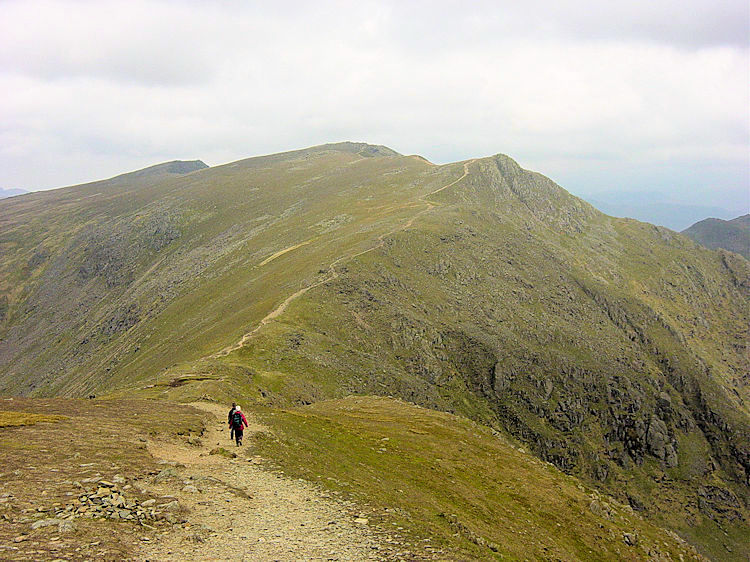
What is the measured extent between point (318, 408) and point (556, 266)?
109m

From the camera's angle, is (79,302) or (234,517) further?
(79,302)

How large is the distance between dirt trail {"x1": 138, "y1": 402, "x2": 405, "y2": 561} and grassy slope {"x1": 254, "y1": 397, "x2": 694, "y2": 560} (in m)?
2.18

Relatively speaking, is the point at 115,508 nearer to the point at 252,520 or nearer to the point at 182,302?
the point at 252,520

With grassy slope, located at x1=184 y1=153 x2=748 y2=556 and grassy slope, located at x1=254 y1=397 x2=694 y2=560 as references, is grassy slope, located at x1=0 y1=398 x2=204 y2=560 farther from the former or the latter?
grassy slope, located at x1=184 y1=153 x2=748 y2=556

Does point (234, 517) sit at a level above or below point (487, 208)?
below

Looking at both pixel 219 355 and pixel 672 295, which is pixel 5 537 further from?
pixel 672 295

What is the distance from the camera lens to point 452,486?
1382 inches

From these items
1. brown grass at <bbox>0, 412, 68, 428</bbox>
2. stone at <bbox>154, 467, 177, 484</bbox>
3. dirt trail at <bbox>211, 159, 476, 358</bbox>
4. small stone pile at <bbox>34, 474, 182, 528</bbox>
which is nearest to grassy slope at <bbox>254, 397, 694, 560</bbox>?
stone at <bbox>154, 467, 177, 484</bbox>

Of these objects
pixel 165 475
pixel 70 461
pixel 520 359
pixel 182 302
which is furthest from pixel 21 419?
pixel 182 302

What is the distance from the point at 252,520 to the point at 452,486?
1999 cm

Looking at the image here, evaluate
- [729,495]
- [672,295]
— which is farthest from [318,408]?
[672,295]

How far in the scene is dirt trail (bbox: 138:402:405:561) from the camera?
55.2 ft

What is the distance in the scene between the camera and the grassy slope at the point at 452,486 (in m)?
25.2

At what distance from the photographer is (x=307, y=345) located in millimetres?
74312
